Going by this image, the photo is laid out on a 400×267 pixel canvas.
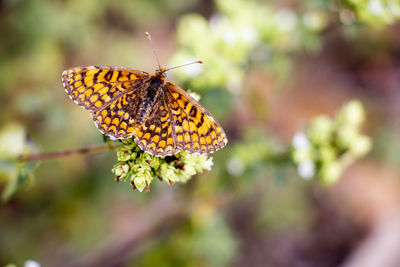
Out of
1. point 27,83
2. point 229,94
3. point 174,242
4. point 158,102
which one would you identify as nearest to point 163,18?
point 27,83

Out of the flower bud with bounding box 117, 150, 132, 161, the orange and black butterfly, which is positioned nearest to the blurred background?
the orange and black butterfly

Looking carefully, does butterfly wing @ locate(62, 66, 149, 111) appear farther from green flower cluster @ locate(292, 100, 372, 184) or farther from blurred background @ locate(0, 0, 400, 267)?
green flower cluster @ locate(292, 100, 372, 184)

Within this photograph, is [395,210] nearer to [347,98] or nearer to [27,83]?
[347,98]

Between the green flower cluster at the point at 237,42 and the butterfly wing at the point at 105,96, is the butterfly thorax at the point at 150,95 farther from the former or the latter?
the green flower cluster at the point at 237,42

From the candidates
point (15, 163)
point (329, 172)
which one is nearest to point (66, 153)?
point (15, 163)

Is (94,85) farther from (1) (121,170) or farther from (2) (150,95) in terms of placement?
(1) (121,170)
